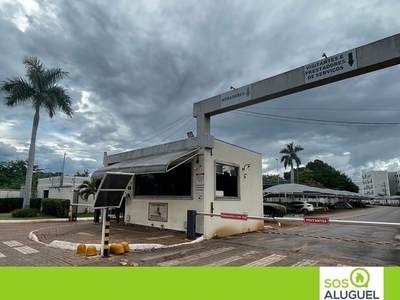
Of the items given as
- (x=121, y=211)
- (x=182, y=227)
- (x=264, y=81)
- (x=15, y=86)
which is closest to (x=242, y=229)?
(x=182, y=227)

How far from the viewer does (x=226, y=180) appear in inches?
476

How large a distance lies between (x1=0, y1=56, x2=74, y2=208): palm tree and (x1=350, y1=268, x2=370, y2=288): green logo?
22.0 meters

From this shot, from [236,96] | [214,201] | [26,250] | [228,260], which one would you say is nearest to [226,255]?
[228,260]

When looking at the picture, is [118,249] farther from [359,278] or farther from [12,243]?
[359,278]

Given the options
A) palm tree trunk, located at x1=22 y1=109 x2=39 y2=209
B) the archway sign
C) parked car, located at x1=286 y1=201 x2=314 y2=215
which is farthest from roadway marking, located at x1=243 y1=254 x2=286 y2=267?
parked car, located at x1=286 y1=201 x2=314 y2=215

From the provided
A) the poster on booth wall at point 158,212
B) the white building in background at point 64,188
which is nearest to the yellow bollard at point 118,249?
the poster on booth wall at point 158,212

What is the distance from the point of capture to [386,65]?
27.2ft

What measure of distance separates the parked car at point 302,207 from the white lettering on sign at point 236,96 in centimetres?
2477

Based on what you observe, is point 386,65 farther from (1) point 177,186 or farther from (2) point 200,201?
(1) point 177,186

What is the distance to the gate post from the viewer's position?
10250 millimetres

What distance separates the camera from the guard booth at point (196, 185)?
35.6ft

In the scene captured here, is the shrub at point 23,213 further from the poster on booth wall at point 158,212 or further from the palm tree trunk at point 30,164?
the poster on booth wall at point 158,212

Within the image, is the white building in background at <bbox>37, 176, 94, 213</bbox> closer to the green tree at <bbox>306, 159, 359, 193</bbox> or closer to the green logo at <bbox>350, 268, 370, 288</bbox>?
the green logo at <bbox>350, 268, 370, 288</bbox>

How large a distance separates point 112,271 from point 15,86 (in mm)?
20491
